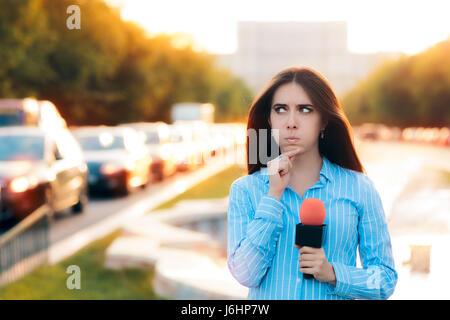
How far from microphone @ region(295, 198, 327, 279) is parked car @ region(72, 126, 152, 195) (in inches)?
548

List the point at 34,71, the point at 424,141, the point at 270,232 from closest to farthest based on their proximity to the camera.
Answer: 1. the point at 270,232
2. the point at 34,71
3. the point at 424,141

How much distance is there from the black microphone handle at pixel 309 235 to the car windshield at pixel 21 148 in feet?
32.2

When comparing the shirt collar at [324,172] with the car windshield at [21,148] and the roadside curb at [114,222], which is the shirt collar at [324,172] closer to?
the roadside curb at [114,222]

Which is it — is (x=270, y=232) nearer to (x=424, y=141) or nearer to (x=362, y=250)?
(x=362, y=250)

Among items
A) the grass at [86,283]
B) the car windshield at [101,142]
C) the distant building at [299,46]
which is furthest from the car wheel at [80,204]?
the distant building at [299,46]

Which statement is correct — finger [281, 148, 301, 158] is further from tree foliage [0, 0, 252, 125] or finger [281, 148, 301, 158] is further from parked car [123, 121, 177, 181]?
parked car [123, 121, 177, 181]

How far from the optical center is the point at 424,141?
5506 cm

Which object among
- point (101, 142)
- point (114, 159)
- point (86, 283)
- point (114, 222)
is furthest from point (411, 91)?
point (86, 283)

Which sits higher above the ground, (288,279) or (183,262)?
(288,279)

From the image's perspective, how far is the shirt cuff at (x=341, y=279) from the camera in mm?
2027

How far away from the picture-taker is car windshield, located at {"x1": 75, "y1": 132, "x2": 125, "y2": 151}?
656 inches

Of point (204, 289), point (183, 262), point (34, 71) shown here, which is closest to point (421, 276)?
point (204, 289)

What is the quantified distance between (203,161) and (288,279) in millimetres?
26807

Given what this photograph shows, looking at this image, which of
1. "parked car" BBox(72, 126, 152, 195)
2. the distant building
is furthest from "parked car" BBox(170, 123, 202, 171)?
the distant building
